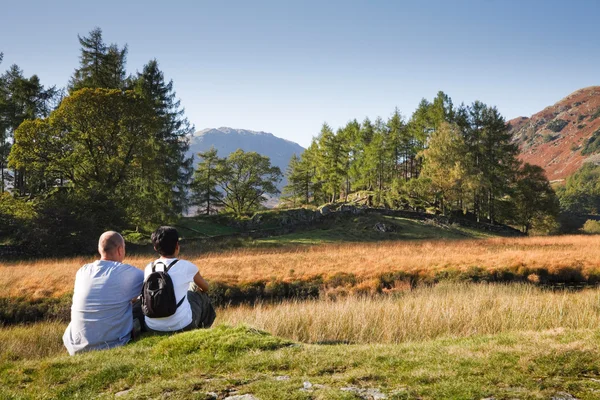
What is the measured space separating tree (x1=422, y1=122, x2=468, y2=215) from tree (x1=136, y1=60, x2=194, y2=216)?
2810 centimetres

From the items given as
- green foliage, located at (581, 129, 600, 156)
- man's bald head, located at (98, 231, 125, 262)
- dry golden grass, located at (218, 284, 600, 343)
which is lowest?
dry golden grass, located at (218, 284, 600, 343)

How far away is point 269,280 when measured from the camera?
15336 mm

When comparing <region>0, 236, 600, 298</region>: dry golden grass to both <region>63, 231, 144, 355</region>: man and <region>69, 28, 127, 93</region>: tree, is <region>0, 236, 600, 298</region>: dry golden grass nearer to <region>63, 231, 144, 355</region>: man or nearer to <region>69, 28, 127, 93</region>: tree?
<region>63, 231, 144, 355</region>: man

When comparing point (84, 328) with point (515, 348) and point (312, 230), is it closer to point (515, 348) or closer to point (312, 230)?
point (515, 348)

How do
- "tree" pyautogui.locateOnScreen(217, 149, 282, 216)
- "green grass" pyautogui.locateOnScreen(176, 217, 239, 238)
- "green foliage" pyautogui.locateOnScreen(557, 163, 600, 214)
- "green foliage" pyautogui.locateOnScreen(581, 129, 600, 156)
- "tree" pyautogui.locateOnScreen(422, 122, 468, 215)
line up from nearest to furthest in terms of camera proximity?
"green grass" pyautogui.locateOnScreen(176, 217, 239, 238) < "tree" pyautogui.locateOnScreen(422, 122, 468, 215) < "tree" pyautogui.locateOnScreen(217, 149, 282, 216) < "green foliage" pyautogui.locateOnScreen(557, 163, 600, 214) < "green foliage" pyautogui.locateOnScreen(581, 129, 600, 156)

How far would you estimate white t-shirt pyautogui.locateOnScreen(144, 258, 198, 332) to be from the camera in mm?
5351

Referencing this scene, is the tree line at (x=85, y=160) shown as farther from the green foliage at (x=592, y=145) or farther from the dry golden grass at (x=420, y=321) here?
the green foliage at (x=592, y=145)

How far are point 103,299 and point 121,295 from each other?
24cm

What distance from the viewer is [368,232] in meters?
34.2

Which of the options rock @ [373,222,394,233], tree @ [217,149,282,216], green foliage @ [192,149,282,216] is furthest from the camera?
tree @ [217,149,282,216]

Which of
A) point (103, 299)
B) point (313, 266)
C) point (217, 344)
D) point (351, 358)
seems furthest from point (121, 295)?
point (313, 266)

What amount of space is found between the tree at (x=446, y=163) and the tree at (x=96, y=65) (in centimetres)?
3448

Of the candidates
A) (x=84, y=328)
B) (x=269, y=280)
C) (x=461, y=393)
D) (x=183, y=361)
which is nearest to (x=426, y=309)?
(x=461, y=393)

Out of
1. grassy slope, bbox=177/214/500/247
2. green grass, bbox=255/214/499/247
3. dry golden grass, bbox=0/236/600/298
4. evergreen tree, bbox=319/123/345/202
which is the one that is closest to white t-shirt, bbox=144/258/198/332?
dry golden grass, bbox=0/236/600/298
